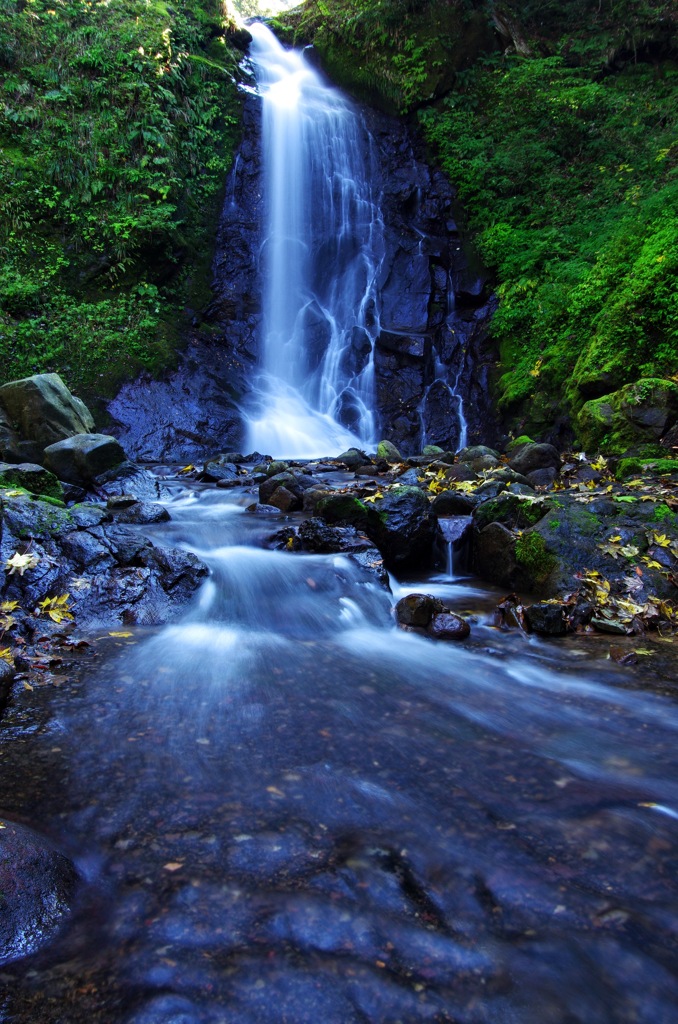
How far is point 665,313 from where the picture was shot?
28.5 ft

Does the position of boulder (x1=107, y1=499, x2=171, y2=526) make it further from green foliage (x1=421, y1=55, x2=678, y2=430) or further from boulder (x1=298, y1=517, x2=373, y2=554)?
green foliage (x1=421, y1=55, x2=678, y2=430)

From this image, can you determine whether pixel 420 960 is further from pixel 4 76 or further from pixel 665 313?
pixel 4 76

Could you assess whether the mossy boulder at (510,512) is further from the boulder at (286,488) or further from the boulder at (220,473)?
the boulder at (220,473)

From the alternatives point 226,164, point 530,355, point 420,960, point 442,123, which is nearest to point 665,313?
point 530,355

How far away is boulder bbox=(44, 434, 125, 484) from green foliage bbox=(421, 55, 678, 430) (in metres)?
7.61

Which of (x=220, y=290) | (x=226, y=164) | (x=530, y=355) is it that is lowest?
(x=530, y=355)

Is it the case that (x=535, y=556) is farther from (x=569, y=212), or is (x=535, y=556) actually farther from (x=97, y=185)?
(x=97, y=185)

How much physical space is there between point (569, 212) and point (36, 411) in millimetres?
12720

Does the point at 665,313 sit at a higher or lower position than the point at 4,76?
lower

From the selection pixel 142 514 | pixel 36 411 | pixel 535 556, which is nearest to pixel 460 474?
pixel 535 556

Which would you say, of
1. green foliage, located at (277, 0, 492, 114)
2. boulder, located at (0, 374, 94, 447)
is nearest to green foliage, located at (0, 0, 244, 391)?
boulder, located at (0, 374, 94, 447)

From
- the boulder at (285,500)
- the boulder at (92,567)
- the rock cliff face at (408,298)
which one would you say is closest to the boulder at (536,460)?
the boulder at (285,500)

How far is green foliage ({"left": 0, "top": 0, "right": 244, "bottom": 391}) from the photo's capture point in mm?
12406

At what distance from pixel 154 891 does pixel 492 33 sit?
22723mm
